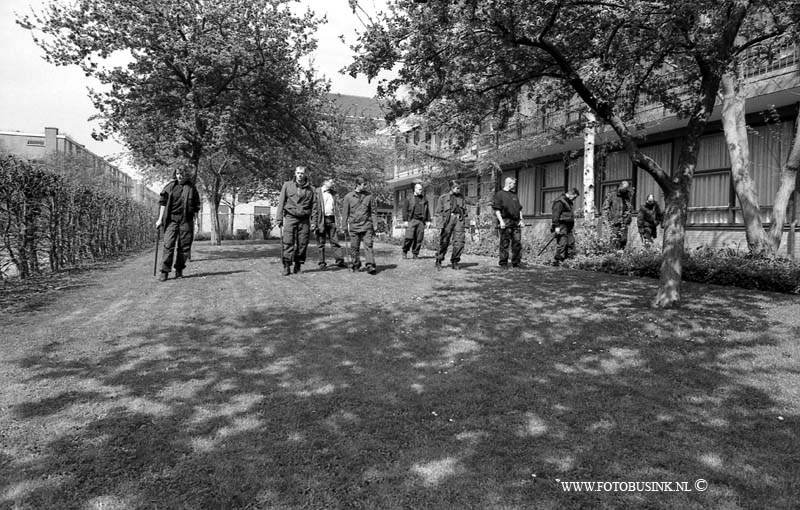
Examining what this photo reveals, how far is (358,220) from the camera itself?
400 inches

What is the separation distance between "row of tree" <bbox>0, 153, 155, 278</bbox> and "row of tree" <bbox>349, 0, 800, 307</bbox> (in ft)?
20.5

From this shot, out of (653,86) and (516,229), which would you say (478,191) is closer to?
(516,229)

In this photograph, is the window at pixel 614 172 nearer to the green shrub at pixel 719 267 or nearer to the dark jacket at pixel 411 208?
the green shrub at pixel 719 267

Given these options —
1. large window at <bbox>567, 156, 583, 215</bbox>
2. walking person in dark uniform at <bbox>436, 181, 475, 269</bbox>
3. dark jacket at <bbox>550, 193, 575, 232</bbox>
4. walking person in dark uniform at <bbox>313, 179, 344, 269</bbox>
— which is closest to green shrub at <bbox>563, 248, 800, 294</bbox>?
dark jacket at <bbox>550, 193, 575, 232</bbox>

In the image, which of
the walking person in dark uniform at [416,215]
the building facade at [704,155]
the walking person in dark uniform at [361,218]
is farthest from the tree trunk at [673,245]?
the walking person in dark uniform at [416,215]

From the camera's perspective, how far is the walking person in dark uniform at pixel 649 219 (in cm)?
1277

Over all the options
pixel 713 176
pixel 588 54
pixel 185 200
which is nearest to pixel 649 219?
pixel 713 176

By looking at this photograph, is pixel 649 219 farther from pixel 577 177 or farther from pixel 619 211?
pixel 577 177

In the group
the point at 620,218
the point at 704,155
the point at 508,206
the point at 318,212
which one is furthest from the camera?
the point at 704,155

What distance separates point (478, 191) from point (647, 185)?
9.76 metres

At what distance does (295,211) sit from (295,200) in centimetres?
21

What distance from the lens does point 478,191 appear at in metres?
25.8

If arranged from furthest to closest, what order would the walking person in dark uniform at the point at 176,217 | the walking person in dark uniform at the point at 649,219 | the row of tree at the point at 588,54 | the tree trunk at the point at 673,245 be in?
1. the walking person in dark uniform at the point at 649,219
2. the walking person in dark uniform at the point at 176,217
3. the tree trunk at the point at 673,245
4. the row of tree at the point at 588,54

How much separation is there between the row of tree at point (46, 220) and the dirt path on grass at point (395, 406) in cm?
270
